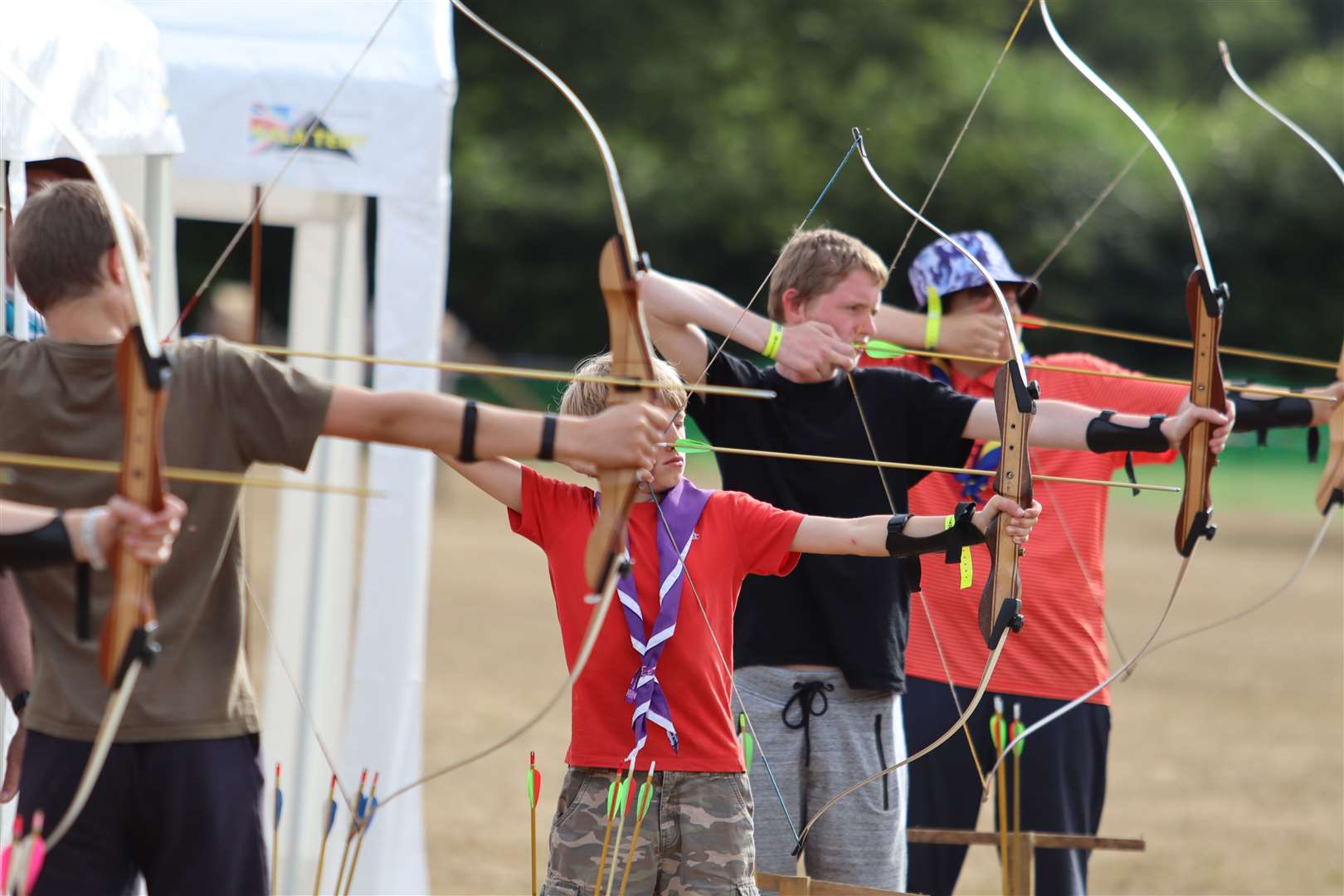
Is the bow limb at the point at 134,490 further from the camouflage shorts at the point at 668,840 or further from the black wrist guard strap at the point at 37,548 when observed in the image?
the camouflage shorts at the point at 668,840

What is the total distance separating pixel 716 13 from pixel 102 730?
24.7 meters

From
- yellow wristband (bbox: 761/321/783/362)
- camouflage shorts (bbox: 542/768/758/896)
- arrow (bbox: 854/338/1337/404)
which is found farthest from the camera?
arrow (bbox: 854/338/1337/404)

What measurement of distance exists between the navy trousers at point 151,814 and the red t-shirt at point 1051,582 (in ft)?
5.44

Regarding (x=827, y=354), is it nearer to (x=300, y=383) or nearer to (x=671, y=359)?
(x=671, y=359)

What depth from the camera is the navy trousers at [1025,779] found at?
3193mm

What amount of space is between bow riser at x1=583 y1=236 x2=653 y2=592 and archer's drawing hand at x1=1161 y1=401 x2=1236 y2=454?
3.46ft

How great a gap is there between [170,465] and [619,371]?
1.89ft

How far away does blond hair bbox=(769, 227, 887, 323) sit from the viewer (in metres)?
2.88

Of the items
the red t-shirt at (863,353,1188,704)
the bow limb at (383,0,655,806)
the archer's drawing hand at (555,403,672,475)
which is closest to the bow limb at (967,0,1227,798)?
the red t-shirt at (863,353,1188,704)

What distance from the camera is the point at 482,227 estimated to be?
22078 mm

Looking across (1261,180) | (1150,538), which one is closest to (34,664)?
(1150,538)

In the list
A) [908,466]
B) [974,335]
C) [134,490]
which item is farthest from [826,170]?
[134,490]

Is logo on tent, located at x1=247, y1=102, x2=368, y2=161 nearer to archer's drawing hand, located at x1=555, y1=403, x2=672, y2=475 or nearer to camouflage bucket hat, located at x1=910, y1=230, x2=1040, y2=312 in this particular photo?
camouflage bucket hat, located at x1=910, y1=230, x2=1040, y2=312

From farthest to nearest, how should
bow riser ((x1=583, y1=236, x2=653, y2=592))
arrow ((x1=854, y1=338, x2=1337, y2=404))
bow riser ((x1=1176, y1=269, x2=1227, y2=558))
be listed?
arrow ((x1=854, y1=338, x2=1337, y2=404)) → bow riser ((x1=1176, y1=269, x2=1227, y2=558)) → bow riser ((x1=583, y1=236, x2=653, y2=592))
